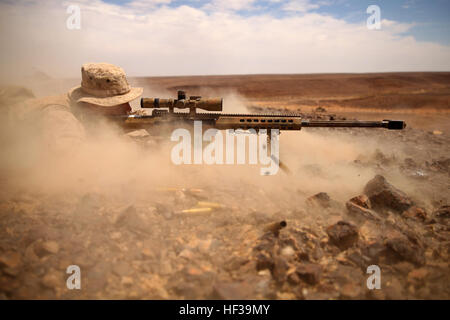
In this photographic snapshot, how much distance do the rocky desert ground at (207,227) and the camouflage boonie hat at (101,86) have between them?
2.45 ft

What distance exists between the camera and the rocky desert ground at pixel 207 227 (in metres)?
2.77

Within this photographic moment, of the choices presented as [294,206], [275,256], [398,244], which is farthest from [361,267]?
[294,206]

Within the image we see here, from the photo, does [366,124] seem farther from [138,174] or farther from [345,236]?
[138,174]

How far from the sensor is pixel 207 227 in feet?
12.3

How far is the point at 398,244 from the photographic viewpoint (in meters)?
3.13

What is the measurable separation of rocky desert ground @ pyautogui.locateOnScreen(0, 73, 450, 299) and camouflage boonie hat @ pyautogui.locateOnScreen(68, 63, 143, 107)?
2.45 feet

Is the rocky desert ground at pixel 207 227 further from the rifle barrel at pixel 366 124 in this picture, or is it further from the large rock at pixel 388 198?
the rifle barrel at pixel 366 124

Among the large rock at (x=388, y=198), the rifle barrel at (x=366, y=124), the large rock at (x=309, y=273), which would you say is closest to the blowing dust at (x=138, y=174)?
the large rock at (x=388, y=198)

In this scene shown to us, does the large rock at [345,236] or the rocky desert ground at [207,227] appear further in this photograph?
the large rock at [345,236]

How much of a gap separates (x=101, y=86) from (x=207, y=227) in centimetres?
368

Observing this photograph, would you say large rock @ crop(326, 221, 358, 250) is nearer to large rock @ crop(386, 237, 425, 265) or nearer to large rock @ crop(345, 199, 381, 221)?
large rock @ crop(386, 237, 425, 265)

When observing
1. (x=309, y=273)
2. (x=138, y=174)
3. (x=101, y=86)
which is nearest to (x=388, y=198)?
(x=309, y=273)

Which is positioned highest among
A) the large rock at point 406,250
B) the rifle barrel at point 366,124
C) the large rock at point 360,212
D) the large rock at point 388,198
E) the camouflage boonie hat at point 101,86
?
the camouflage boonie hat at point 101,86

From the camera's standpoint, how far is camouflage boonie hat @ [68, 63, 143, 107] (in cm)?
505
